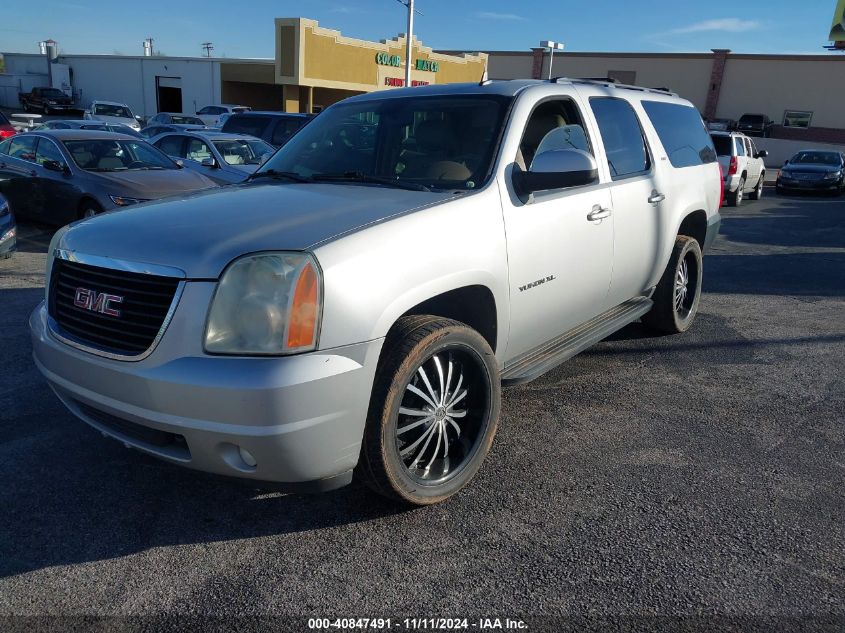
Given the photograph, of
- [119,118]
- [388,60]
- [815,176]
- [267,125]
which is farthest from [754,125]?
[119,118]

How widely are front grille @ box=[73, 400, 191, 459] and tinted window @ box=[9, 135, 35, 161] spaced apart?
857cm

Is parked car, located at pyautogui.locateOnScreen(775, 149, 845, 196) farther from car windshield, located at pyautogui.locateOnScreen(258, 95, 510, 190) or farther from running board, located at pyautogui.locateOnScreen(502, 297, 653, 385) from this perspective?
car windshield, located at pyautogui.locateOnScreen(258, 95, 510, 190)

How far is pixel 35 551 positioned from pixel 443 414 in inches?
70.2

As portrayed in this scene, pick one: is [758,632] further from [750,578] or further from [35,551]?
[35,551]

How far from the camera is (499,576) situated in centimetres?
269

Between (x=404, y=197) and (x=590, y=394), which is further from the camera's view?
(x=590, y=394)

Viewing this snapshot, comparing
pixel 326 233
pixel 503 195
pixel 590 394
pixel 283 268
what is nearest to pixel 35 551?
pixel 283 268

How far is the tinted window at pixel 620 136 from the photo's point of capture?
444 centimetres

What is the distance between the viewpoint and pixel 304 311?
252 centimetres

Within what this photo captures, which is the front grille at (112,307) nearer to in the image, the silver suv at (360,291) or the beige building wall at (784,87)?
the silver suv at (360,291)

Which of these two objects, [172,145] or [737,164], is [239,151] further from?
[737,164]

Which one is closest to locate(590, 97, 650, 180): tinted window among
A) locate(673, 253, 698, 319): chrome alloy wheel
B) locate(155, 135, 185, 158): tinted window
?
locate(673, 253, 698, 319): chrome alloy wheel

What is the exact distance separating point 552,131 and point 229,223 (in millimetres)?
2064

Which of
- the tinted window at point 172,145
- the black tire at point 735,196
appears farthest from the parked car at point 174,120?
the black tire at point 735,196
